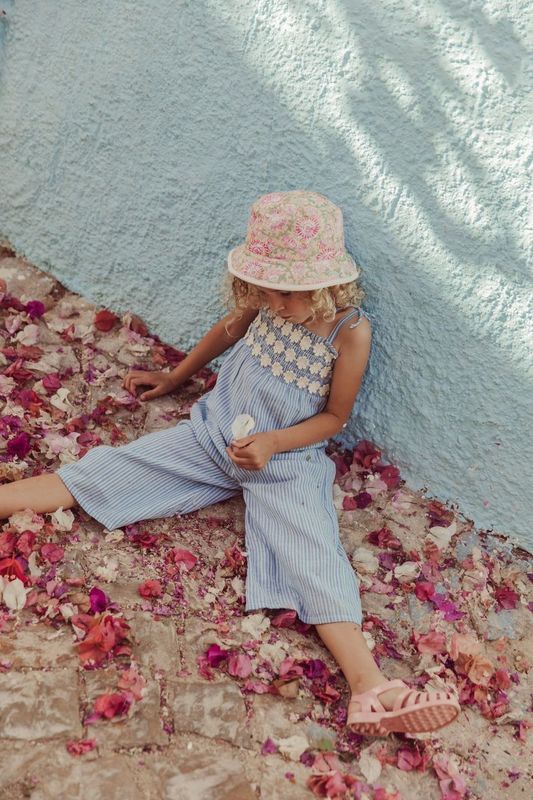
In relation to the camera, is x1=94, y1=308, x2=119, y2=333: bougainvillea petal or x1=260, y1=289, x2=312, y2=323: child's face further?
x1=94, y1=308, x2=119, y2=333: bougainvillea petal

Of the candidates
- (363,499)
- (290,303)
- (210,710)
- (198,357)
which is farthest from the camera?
(198,357)

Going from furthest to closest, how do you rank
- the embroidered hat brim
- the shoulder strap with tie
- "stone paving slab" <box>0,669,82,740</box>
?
the shoulder strap with tie, the embroidered hat brim, "stone paving slab" <box>0,669,82,740</box>

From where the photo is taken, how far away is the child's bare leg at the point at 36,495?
8.03ft

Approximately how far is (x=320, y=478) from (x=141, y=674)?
866 mm

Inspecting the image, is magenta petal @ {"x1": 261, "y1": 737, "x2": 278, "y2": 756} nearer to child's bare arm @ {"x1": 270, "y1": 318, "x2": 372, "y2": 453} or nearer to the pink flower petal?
the pink flower petal

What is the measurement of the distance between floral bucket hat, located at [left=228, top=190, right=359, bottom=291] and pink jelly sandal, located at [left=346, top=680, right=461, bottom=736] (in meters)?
1.09

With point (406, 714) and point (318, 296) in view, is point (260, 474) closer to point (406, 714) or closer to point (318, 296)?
point (318, 296)

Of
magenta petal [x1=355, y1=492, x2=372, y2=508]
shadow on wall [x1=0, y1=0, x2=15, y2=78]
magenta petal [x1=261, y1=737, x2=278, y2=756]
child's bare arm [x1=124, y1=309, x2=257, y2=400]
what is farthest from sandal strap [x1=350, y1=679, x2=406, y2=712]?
shadow on wall [x1=0, y1=0, x2=15, y2=78]

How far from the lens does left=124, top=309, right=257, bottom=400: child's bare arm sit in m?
2.81

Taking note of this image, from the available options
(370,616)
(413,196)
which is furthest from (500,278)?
(370,616)

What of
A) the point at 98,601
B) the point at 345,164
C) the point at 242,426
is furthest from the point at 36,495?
the point at 345,164

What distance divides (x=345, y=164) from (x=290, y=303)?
19.5 inches

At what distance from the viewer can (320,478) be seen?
265 centimetres

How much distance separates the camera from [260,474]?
2.59 meters
